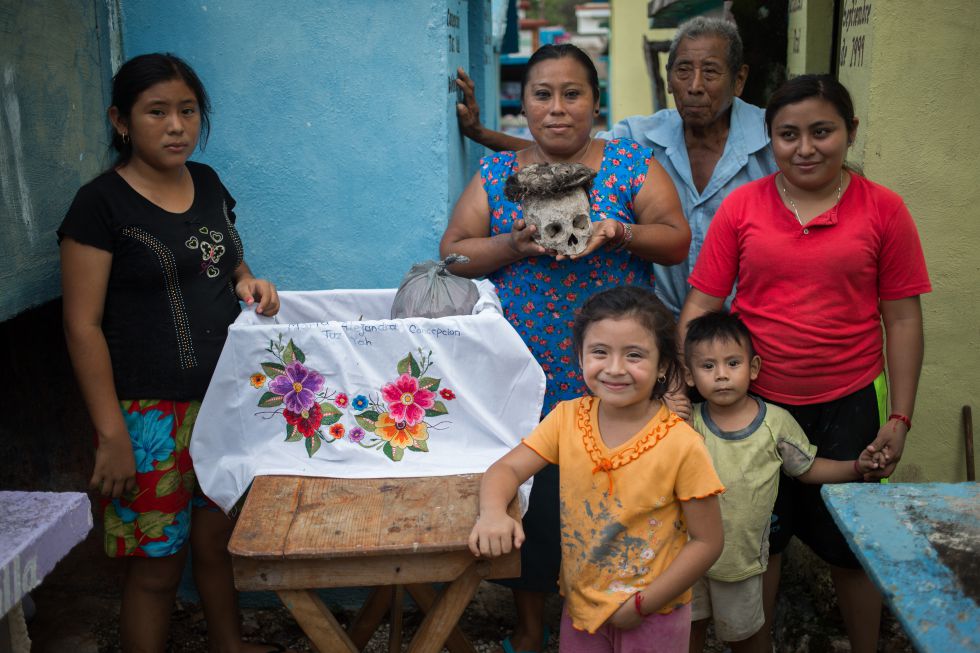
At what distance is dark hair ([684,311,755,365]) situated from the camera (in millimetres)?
2398

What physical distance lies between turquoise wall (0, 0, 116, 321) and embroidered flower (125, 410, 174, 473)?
1.61 ft

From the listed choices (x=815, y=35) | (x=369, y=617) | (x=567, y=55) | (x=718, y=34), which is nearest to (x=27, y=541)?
(x=369, y=617)

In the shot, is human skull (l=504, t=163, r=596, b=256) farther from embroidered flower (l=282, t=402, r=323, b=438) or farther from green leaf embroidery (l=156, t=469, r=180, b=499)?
green leaf embroidery (l=156, t=469, r=180, b=499)

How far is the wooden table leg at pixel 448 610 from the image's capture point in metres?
2.12

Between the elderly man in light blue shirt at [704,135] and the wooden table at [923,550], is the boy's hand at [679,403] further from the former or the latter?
the elderly man in light blue shirt at [704,135]

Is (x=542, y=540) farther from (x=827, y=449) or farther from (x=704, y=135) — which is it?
(x=704, y=135)

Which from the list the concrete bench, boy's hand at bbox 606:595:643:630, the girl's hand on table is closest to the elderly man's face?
the girl's hand on table

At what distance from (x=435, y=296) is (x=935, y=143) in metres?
1.83

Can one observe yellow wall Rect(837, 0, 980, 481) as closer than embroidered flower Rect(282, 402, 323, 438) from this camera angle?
No

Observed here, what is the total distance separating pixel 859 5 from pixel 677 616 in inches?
89.6

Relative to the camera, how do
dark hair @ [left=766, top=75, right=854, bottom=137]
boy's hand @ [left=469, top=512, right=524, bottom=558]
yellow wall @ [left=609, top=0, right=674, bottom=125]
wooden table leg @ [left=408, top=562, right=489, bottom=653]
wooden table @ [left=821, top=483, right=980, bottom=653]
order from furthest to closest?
1. yellow wall @ [left=609, top=0, right=674, bottom=125]
2. dark hair @ [left=766, top=75, right=854, bottom=137]
3. wooden table leg @ [left=408, top=562, right=489, bottom=653]
4. boy's hand @ [left=469, top=512, right=524, bottom=558]
5. wooden table @ [left=821, top=483, right=980, bottom=653]

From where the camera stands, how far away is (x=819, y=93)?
2.37 metres

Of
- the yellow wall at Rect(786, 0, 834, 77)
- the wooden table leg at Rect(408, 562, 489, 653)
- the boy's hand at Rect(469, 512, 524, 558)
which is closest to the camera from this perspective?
the boy's hand at Rect(469, 512, 524, 558)

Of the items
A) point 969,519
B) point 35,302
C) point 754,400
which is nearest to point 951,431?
point 754,400
